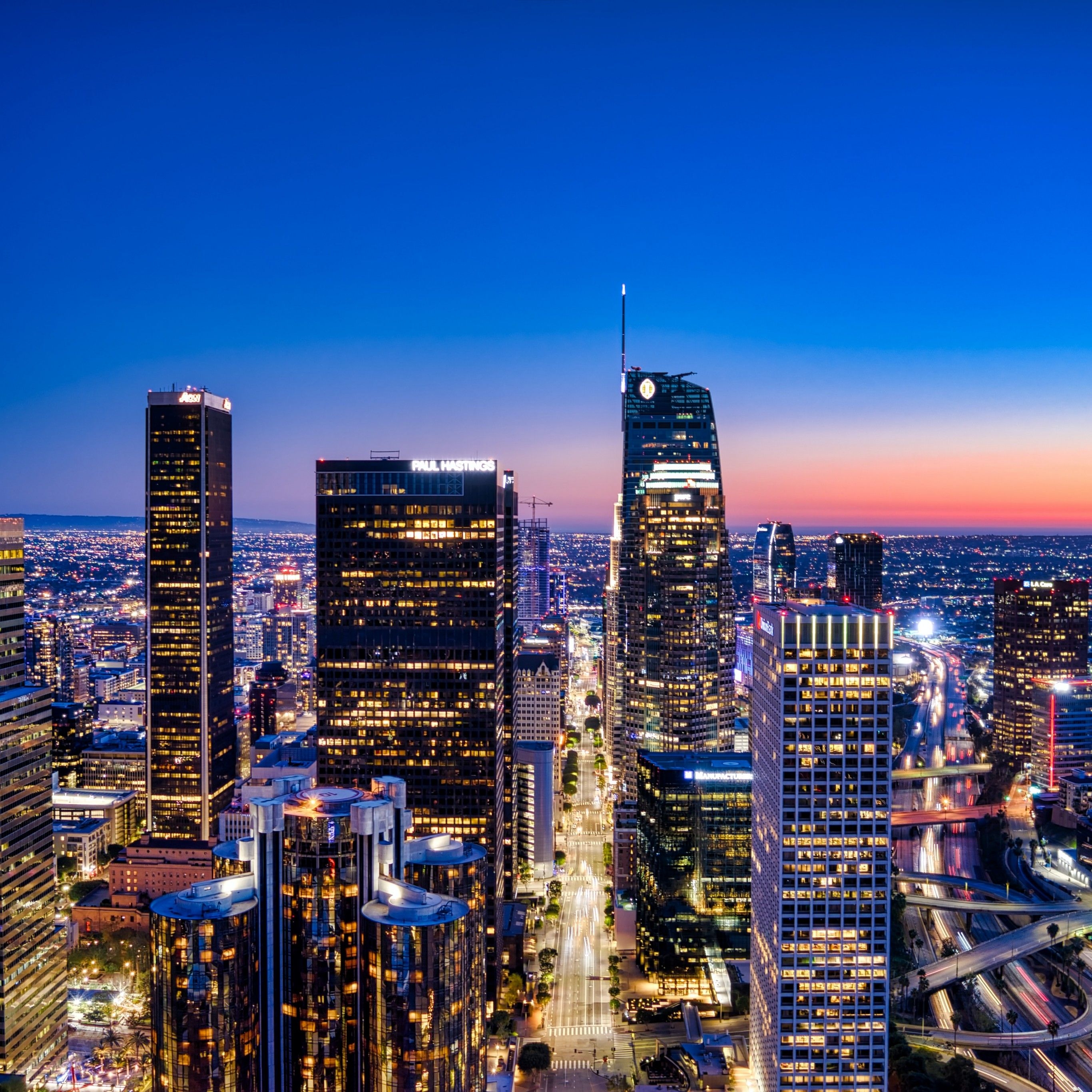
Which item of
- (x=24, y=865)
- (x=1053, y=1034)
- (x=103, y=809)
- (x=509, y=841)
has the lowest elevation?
(x=1053, y=1034)

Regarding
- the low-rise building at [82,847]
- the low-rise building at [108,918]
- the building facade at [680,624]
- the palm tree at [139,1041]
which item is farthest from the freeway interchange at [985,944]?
the low-rise building at [82,847]

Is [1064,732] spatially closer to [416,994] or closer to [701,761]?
[701,761]

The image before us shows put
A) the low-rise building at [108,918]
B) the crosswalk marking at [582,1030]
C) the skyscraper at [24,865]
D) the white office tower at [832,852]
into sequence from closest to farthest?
the white office tower at [832,852] → the skyscraper at [24,865] → the crosswalk marking at [582,1030] → the low-rise building at [108,918]

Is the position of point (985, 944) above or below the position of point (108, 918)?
above

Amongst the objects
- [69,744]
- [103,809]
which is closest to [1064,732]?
[103,809]

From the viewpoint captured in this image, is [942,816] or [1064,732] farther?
[1064,732]

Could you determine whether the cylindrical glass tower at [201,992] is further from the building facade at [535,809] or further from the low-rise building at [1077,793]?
the low-rise building at [1077,793]
